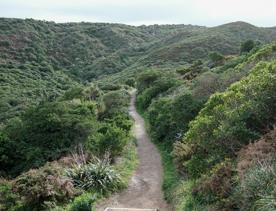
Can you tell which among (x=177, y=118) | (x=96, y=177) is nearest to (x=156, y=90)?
(x=177, y=118)

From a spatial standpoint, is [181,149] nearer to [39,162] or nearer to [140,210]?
[140,210]

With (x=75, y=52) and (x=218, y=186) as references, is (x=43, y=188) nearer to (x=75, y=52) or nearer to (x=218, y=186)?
(x=218, y=186)

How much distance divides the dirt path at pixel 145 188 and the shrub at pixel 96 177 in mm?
487

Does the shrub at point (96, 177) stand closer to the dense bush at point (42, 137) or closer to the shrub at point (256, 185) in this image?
the dense bush at point (42, 137)

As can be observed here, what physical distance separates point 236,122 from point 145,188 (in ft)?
17.2

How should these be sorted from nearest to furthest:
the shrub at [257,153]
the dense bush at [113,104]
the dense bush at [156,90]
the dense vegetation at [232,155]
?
the dense vegetation at [232,155]
the shrub at [257,153]
the dense bush at [113,104]
the dense bush at [156,90]

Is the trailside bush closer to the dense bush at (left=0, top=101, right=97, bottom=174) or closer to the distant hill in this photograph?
the dense bush at (left=0, top=101, right=97, bottom=174)

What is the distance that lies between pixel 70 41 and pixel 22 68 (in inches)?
1028

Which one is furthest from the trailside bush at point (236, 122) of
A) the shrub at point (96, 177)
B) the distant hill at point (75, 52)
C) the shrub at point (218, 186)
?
the distant hill at point (75, 52)

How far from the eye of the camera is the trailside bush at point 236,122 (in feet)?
45.2

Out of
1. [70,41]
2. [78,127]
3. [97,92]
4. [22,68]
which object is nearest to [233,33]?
[70,41]

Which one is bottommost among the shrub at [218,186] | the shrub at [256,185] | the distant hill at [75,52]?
the distant hill at [75,52]

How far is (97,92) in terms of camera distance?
45938 millimetres

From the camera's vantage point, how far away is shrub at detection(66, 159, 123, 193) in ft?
54.3
